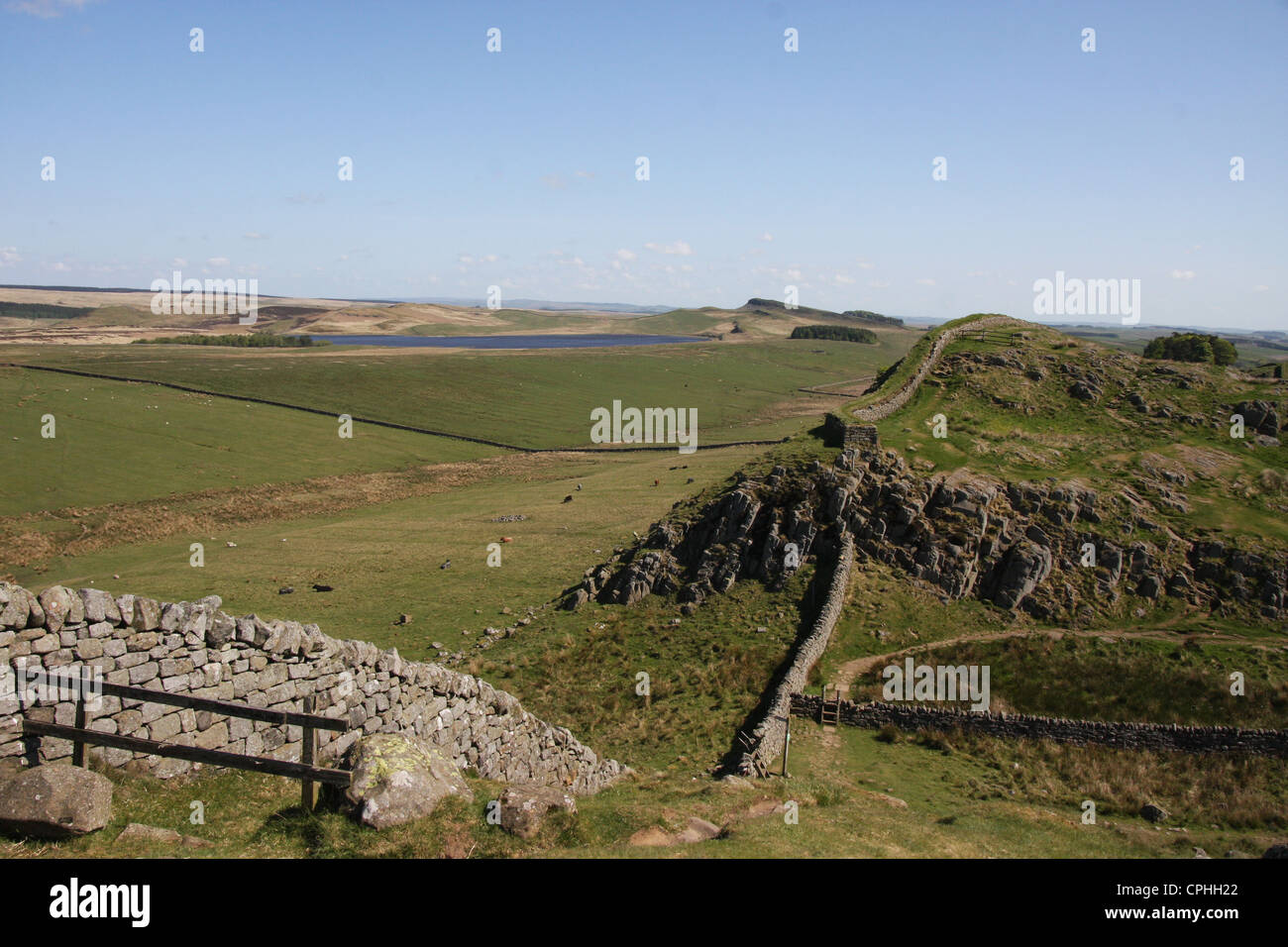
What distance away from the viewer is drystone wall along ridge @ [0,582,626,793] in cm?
1198

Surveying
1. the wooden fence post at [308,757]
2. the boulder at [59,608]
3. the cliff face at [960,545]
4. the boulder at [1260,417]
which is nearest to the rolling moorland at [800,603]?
the cliff face at [960,545]

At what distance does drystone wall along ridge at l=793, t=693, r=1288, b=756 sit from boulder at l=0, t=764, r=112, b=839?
2272 centimetres

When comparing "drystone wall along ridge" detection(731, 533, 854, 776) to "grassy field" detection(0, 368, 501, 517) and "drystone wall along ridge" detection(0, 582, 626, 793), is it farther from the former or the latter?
"grassy field" detection(0, 368, 501, 517)

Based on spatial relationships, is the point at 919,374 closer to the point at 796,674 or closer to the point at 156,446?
the point at 796,674

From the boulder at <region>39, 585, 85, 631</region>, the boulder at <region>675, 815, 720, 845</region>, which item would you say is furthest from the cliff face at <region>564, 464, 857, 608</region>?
the boulder at <region>39, 585, 85, 631</region>

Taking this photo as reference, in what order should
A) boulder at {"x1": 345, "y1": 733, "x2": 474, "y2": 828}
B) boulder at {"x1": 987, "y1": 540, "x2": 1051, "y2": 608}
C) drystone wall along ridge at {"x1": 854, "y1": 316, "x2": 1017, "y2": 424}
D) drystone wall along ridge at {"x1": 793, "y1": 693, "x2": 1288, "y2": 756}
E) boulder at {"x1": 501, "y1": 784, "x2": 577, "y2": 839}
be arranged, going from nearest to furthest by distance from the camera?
1. boulder at {"x1": 345, "y1": 733, "x2": 474, "y2": 828}
2. boulder at {"x1": 501, "y1": 784, "x2": 577, "y2": 839}
3. drystone wall along ridge at {"x1": 793, "y1": 693, "x2": 1288, "y2": 756}
4. boulder at {"x1": 987, "y1": 540, "x2": 1051, "y2": 608}
5. drystone wall along ridge at {"x1": 854, "y1": 316, "x2": 1017, "y2": 424}

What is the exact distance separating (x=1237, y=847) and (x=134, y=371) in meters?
149

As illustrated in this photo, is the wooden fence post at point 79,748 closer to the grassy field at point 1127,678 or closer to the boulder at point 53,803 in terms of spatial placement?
the boulder at point 53,803

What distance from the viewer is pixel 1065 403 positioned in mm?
50219

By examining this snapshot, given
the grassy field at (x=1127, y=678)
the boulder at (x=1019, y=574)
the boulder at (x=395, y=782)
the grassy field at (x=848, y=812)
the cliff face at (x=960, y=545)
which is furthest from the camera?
the cliff face at (x=960, y=545)

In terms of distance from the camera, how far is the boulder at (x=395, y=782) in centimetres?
1134

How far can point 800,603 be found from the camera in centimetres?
3466

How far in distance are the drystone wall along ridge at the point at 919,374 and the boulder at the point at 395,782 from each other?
1409 inches
